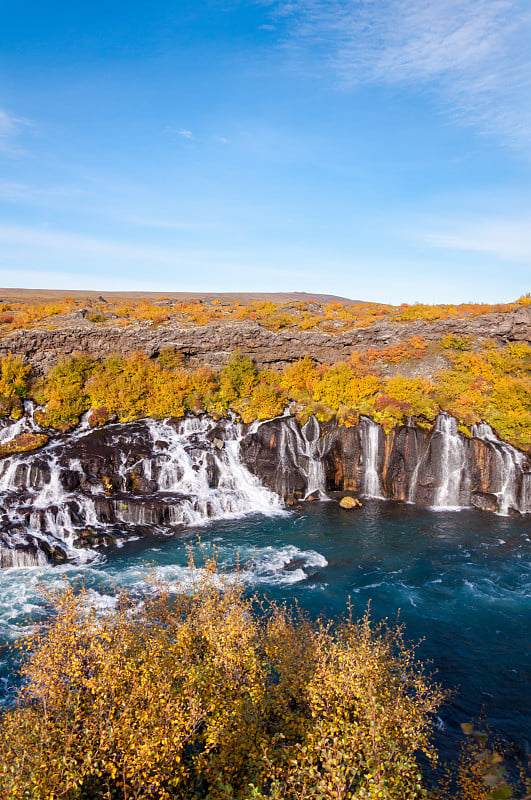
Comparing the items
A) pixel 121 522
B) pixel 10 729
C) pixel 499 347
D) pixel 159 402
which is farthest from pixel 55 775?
pixel 499 347

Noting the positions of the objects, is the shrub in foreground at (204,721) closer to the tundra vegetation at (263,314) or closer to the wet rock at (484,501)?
the wet rock at (484,501)

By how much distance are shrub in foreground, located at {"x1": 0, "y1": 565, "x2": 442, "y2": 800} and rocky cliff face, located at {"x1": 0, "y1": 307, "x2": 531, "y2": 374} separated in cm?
3435

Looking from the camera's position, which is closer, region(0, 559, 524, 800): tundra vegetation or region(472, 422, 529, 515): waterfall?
region(0, 559, 524, 800): tundra vegetation

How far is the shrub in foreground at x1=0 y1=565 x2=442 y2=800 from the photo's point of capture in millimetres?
8180

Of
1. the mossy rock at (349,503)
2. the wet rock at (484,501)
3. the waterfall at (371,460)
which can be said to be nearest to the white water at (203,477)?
the mossy rock at (349,503)

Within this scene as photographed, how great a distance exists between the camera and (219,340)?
149 feet

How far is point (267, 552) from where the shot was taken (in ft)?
86.2

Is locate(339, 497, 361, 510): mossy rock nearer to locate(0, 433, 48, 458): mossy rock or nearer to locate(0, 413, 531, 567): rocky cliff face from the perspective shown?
locate(0, 413, 531, 567): rocky cliff face

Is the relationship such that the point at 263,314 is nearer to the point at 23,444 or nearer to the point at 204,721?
the point at 23,444

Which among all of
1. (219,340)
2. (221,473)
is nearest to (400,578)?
(221,473)

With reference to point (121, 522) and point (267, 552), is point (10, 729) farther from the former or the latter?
point (121, 522)

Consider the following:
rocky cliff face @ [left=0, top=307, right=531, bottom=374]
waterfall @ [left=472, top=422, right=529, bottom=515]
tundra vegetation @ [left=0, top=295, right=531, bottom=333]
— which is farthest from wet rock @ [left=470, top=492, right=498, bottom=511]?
tundra vegetation @ [left=0, top=295, right=531, bottom=333]

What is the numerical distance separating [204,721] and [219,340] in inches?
1490

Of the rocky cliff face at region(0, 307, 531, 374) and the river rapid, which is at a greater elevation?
the rocky cliff face at region(0, 307, 531, 374)
